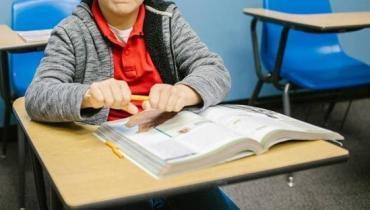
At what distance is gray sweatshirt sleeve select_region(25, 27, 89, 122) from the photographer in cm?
90

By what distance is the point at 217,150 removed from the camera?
0.74 m

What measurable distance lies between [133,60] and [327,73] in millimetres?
1403

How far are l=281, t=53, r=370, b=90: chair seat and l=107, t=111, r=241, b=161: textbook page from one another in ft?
4.52

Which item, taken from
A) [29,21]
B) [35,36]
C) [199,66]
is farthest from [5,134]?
[199,66]

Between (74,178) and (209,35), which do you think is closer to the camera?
(74,178)

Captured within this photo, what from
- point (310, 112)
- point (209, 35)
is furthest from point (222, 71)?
point (310, 112)

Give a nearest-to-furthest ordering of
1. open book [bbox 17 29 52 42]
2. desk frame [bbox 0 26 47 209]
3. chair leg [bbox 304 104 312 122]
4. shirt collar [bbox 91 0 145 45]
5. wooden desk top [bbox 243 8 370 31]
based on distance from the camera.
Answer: shirt collar [bbox 91 0 145 45]
desk frame [bbox 0 26 47 209]
open book [bbox 17 29 52 42]
wooden desk top [bbox 243 8 370 31]
chair leg [bbox 304 104 312 122]

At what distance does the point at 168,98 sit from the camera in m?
0.88

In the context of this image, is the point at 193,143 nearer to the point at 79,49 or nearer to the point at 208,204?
the point at 208,204

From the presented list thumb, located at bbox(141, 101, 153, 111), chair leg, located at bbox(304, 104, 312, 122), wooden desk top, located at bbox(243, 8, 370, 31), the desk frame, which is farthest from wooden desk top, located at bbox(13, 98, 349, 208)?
chair leg, located at bbox(304, 104, 312, 122)

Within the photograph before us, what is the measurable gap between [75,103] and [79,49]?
241mm

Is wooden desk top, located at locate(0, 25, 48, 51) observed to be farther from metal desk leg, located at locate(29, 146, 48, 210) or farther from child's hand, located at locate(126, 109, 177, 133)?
child's hand, located at locate(126, 109, 177, 133)

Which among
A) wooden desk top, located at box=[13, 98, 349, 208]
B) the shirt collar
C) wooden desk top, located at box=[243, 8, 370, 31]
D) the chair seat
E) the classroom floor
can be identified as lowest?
the classroom floor

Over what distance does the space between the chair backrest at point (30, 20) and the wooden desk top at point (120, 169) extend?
1.39 meters
